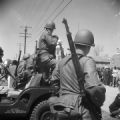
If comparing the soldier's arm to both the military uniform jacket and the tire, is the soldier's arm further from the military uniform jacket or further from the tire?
the tire

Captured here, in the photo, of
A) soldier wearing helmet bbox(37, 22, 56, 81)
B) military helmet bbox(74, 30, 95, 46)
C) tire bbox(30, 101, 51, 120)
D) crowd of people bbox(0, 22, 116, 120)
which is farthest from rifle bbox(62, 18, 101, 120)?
soldier wearing helmet bbox(37, 22, 56, 81)

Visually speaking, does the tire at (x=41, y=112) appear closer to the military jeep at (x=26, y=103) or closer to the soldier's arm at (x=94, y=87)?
the military jeep at (x=26, y=103)

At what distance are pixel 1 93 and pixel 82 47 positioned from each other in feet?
13.8

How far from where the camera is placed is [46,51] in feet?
27.2

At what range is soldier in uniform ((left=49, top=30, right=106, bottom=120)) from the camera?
11.7 ft

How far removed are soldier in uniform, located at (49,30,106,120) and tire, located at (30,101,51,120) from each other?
285cm

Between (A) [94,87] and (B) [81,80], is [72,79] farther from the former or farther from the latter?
(A) [94,87]

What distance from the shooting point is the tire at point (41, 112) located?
6840mm

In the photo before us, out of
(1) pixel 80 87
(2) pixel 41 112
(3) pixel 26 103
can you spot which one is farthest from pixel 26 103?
(1) pixel 80 87

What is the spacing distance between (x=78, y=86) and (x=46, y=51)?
4552 millimetres

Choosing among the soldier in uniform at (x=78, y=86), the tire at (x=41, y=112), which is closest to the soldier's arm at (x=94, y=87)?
the soldier in uniform at (x=78, y=86)

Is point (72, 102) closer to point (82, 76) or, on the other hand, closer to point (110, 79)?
point (82, 76)

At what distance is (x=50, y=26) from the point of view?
8273 mm

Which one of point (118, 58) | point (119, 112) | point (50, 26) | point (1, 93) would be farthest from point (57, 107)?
point (118, 58)
